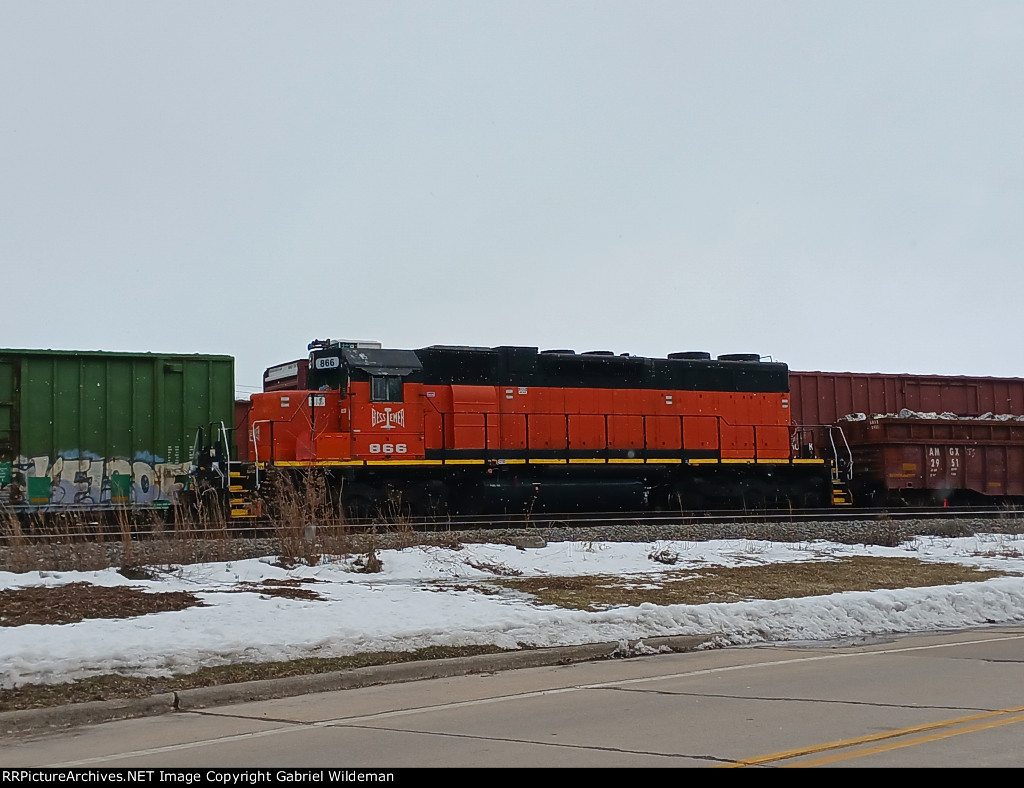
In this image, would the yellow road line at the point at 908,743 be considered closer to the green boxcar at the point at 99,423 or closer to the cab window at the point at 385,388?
the cab window at the point at 385,388

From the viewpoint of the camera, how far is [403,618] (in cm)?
1014

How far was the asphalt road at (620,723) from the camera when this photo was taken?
562 cm

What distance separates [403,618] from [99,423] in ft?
38.8

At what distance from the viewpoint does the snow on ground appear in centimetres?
837

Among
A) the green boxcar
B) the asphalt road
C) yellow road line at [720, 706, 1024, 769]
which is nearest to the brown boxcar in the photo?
the green boxcar

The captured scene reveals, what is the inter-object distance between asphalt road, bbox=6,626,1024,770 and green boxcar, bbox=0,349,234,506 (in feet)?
42.9

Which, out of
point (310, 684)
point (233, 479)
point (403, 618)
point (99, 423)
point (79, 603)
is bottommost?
point (310, 684)

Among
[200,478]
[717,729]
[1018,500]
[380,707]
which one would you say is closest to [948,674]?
[717,729]

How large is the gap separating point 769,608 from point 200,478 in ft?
38.5

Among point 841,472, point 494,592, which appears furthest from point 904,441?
point 494,592

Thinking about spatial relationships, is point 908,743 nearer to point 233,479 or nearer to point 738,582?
point 738,582

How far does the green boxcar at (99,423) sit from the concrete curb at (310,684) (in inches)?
494

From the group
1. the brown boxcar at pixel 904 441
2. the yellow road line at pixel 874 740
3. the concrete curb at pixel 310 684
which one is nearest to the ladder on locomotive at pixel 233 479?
the concrete curb at pixel 310 684

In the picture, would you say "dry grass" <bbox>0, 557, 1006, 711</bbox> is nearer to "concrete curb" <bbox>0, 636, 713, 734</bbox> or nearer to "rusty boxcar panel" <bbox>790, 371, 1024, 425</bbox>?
"concrete curb" <bbox>0, 636, 713, 734</bbox>
